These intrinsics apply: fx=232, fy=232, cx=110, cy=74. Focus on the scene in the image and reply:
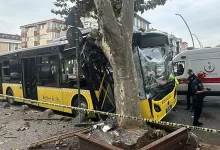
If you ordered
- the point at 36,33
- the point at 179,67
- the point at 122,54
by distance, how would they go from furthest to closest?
1. the point at 36,33
2. the point at 179,67
3. the point at 122,54

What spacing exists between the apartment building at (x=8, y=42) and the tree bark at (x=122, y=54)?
5974 cm

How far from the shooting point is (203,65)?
35.8 feet

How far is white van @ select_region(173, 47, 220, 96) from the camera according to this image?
34.8ft

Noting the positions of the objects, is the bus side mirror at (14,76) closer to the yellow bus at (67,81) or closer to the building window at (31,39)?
the yellow bus at (67,81)

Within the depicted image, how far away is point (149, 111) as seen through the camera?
241 inches

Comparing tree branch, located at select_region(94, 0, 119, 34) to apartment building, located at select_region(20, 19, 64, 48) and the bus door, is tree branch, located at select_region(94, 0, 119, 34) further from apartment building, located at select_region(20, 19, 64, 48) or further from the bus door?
apartment building, located at select_region(20, 19, 64, 48)

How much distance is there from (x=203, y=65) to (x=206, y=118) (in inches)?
134

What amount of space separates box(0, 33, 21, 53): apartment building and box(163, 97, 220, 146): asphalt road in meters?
57.0

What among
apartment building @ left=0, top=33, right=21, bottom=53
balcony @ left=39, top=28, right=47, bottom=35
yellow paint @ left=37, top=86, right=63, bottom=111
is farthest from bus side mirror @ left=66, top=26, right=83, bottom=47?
balcony @ left=39, top=28, right=47, bottom=35

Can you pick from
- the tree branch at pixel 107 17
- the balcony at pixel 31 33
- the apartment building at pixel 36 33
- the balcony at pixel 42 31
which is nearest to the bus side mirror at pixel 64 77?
the tree branch at pixel 107 17

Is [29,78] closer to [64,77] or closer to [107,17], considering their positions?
[64,77]

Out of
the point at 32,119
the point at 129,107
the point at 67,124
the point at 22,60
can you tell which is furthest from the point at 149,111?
the point at 22,60

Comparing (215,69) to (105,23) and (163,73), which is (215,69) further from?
(105,23)

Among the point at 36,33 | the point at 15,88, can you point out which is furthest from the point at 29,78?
the point at 36,33
